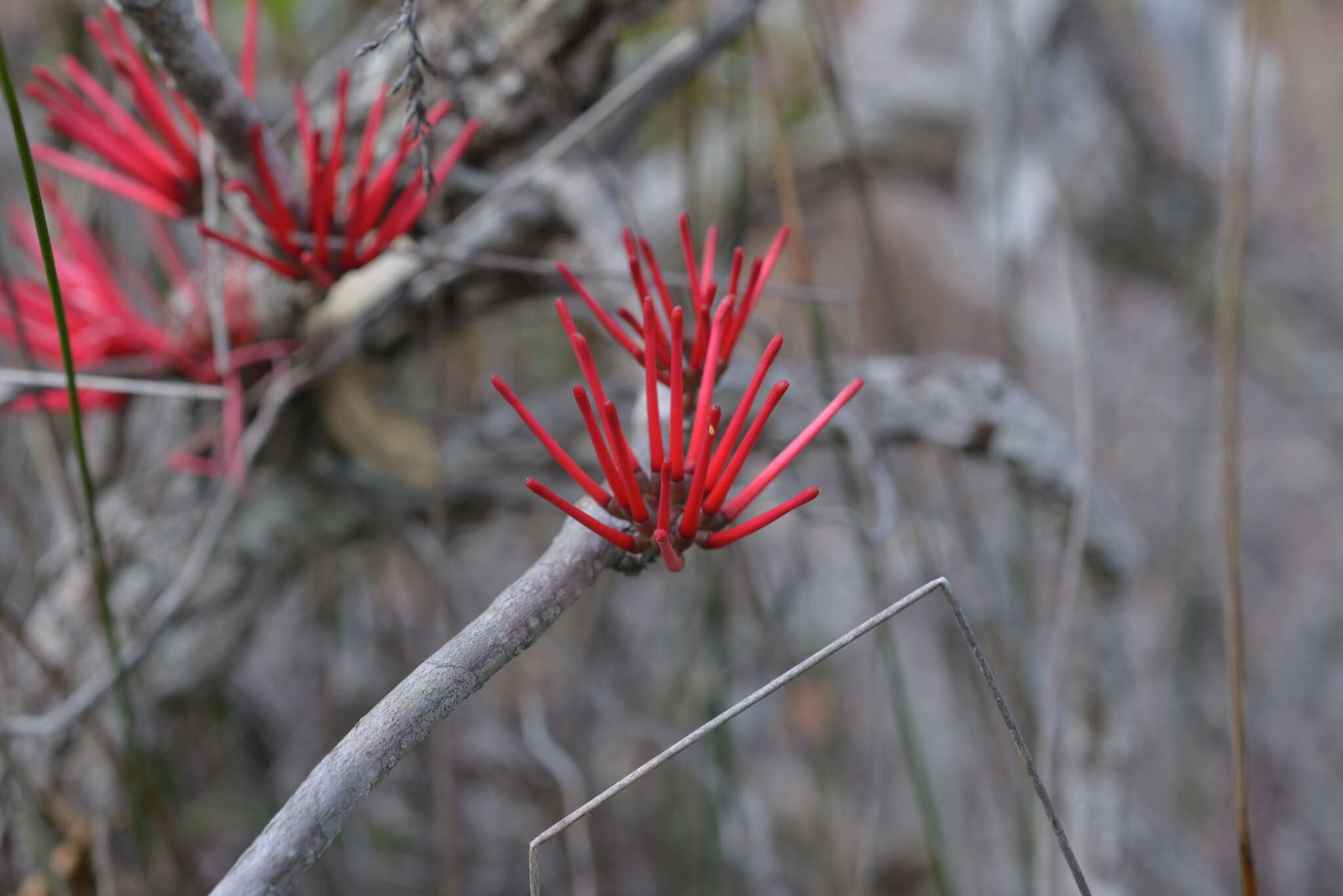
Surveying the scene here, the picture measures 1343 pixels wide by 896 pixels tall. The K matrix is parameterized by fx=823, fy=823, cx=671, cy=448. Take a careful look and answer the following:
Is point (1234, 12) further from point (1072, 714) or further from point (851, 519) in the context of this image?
point (851, 519)

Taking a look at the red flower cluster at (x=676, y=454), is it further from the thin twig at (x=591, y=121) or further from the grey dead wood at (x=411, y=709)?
the thin twig at (x=591, y=121)

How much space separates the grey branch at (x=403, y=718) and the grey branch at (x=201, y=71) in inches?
11.5

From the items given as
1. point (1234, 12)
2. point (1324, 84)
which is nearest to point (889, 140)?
point (1234, 12)

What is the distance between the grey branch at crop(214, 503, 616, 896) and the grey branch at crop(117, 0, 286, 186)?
292 mm

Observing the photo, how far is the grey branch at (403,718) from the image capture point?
8.9 inches

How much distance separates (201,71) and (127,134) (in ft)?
0.43

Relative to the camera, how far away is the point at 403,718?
0.25 meters

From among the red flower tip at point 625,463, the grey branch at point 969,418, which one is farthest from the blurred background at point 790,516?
the red flower tip at point 625,463

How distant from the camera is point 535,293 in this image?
74 centimetres

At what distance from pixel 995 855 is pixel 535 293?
4.03 feet

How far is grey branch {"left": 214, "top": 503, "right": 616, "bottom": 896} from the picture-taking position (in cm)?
23

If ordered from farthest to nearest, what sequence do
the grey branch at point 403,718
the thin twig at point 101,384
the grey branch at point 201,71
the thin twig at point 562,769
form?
the thin twig at point 562,769 → the thin twig at point 101,384 → the grey branch at point 201,71 → the grey branch at point 403,718

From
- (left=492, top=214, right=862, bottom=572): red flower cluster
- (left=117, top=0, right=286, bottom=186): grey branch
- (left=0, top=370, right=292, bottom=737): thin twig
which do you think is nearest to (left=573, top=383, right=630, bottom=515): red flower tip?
(left=492, top=214, right=862, bottom=572): red flower cluster

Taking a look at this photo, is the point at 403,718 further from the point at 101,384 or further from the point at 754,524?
the point at 101,384
